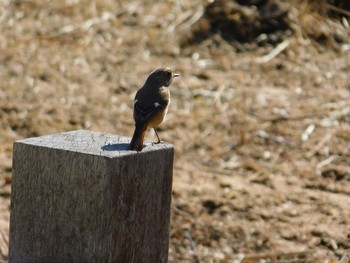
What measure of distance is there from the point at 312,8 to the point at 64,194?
25.0 feet

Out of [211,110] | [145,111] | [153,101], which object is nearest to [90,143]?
[145,111]

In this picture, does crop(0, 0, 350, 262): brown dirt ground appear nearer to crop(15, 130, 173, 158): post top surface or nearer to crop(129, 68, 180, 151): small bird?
crop(129, 68, 180, 151): small bird

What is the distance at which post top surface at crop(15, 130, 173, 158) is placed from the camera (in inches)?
115

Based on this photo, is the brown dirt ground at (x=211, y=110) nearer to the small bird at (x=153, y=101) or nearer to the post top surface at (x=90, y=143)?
the small bird at (x=153, y=101)

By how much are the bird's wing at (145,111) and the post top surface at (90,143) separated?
1212 millimetres

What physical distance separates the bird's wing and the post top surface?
1.21 metres

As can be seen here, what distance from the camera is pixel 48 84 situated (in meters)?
8.73

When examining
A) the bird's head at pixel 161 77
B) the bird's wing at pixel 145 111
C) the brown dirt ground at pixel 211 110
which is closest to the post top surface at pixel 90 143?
the bird's wing at pixel 145 111

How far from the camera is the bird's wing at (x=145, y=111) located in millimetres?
4512

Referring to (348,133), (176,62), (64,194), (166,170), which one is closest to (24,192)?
(64,194)

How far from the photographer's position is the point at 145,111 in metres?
4.66

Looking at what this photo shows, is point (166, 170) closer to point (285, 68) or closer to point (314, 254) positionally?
point (314, 254)

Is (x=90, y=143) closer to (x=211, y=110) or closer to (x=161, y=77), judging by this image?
(x=161, y=77)

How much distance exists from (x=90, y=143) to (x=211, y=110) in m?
5.31
